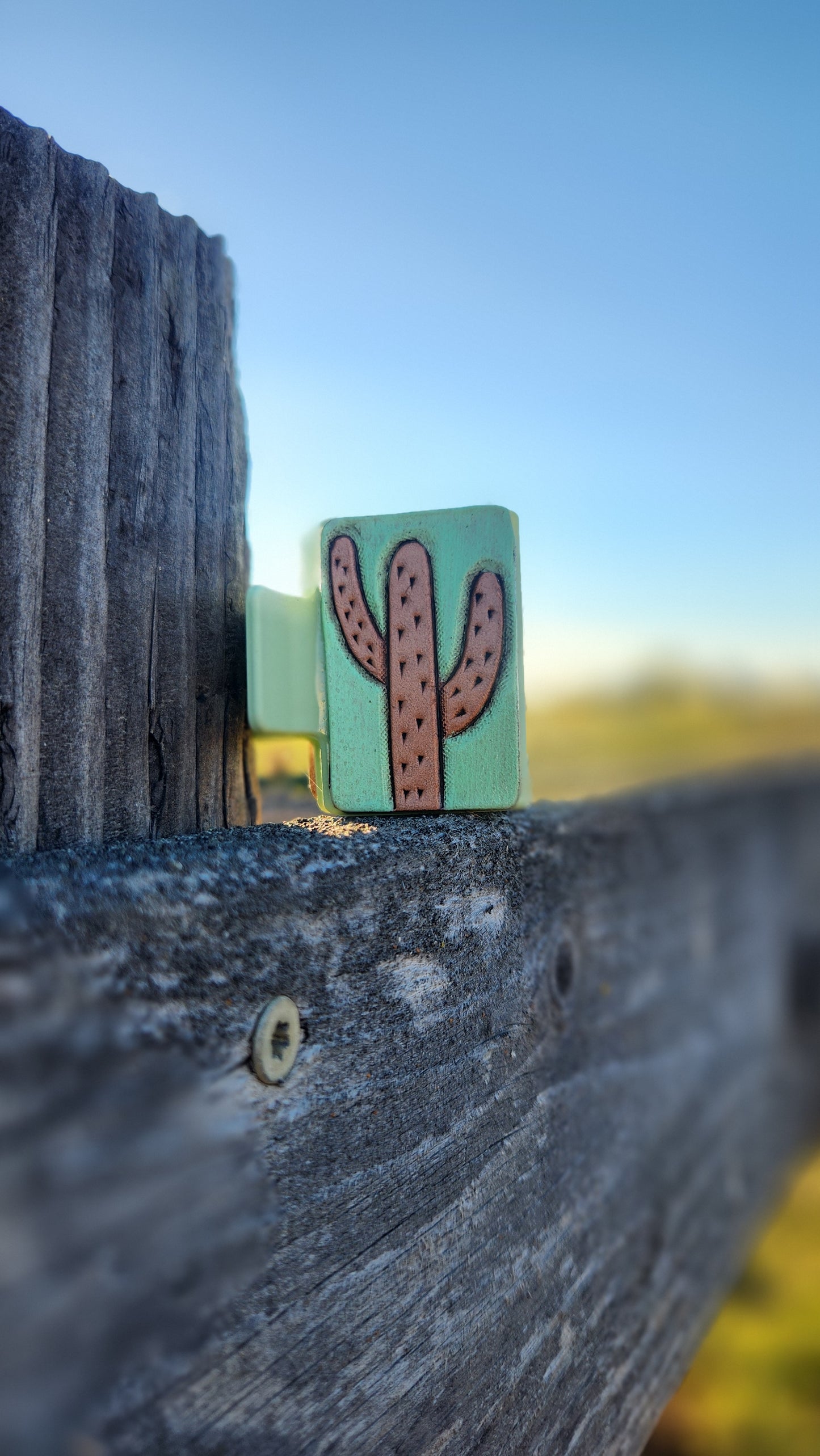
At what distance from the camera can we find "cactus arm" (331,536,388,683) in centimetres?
125

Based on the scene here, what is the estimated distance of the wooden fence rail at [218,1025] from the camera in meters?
0.58

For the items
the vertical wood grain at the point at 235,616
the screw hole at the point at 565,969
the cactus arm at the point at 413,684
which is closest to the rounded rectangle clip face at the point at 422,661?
the cactus arm at the point at 413,684

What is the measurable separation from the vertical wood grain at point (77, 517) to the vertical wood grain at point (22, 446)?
13mm

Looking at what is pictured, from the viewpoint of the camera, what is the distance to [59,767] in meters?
0.94

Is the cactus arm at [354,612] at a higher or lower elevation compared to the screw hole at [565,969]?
higher

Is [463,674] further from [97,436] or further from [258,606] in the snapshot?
[97,436]

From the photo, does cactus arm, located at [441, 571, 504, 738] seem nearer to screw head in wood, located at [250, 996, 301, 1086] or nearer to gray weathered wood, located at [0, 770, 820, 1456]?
gray weathered wood, located at [0, 770, 820, 1456]

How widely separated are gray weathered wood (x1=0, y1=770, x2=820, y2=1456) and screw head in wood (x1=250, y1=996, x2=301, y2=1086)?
0.01 meters

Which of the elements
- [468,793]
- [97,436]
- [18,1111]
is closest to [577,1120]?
[468,793]

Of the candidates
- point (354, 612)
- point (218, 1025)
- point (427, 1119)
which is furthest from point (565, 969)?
point (218, 1025)

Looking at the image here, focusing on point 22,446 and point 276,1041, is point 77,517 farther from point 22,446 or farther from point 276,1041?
point 276,1041

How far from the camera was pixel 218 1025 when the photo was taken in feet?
2.49

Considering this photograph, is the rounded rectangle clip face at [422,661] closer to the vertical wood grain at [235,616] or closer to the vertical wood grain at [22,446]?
the vertical wood grain at [235,616]

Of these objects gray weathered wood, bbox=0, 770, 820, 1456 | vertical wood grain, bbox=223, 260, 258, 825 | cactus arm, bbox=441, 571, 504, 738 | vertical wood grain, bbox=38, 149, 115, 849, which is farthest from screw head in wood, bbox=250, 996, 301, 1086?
cactus arm, bbox=441, 571, 504, 738
